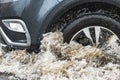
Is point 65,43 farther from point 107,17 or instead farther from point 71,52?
point 107,17

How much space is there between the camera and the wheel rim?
16.0 feet

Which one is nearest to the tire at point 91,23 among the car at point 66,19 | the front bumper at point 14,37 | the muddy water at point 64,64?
the car at point 66,19

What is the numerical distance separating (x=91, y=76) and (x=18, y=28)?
1.14m

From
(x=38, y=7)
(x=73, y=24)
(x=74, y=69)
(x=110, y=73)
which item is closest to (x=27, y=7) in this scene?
(x=38, y=7)

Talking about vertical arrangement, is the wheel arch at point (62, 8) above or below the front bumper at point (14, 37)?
above

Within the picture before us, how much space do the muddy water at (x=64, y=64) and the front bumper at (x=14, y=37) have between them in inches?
8.4

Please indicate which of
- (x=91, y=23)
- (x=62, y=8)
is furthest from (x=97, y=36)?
(x=62, y=8)

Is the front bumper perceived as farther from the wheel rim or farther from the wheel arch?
the wheel rim

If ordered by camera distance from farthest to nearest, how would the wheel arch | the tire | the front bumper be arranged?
the front bumper, the tire, the wheel arch

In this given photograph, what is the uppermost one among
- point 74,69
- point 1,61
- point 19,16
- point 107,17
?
point 107,17

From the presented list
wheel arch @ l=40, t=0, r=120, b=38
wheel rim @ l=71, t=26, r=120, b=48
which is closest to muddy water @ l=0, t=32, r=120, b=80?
wheel rim @ l=71, t=26, r=120, b=48

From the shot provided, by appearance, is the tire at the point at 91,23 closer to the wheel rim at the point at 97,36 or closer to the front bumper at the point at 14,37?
the wheel rim at the point at 97,36

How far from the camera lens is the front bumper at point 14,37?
502 centimetres

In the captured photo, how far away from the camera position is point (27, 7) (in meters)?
4.91
